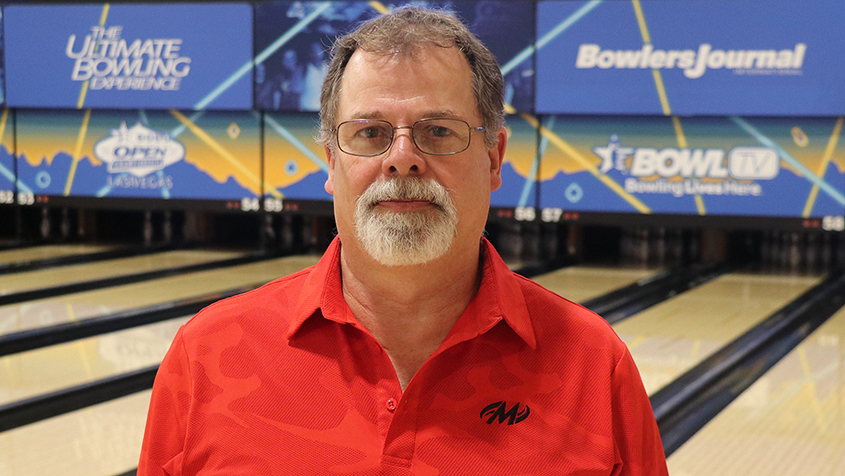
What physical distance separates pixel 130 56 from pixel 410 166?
203 inches

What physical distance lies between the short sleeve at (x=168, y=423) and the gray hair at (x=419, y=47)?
0.33 m

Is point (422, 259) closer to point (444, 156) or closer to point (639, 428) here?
point (444, 156)

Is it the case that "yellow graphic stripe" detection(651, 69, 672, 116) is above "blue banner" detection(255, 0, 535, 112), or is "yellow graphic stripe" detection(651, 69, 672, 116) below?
below

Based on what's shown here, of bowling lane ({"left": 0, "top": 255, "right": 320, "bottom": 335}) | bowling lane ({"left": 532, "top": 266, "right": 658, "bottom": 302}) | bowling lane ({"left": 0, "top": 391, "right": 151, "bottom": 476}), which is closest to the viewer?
bowling lane ({"left": 0, "top": 391, "right": 151, "bottom": 476})

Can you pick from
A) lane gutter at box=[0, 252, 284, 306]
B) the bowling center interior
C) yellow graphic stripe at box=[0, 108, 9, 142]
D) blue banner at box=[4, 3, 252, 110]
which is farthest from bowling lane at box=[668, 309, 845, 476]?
yellow graphic stripe at box=[0, 108, 9, 142]

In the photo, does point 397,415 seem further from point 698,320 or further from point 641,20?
point 641,20

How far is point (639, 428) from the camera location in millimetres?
1012

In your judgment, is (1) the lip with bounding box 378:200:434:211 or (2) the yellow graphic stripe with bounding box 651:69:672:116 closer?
(1) the lip with bounding box 378:200:434:211

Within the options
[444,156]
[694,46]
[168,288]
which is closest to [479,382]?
[444,156]

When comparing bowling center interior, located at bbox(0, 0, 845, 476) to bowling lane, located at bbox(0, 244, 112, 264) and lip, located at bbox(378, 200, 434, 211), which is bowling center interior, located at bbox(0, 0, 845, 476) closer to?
bowling lane, located at bbox(0, 244, 112, 264)

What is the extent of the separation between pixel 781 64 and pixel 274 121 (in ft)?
9.41

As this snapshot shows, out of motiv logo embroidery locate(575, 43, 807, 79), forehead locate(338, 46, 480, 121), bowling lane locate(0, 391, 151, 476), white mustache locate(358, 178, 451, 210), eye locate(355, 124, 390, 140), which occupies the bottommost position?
bowling lane locate(0, 391, 151, 476)

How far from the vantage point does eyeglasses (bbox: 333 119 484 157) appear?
3.32 feet

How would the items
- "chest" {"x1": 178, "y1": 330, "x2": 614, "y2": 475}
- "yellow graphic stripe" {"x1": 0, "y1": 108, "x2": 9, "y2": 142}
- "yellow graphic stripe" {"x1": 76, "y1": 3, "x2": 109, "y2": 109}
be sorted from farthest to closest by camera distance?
1. "yellow graphic stripe" {"x1": 0, "y1": 108, "x2": 9, "y2": 142}
2. "yellow graphic stripe" {"x1": 76, "y1": 3, "x2": 109, "y2": 109}
3. "chest" {"x1": 178, "y1": 330, "x2": 614, "y2": 475}
